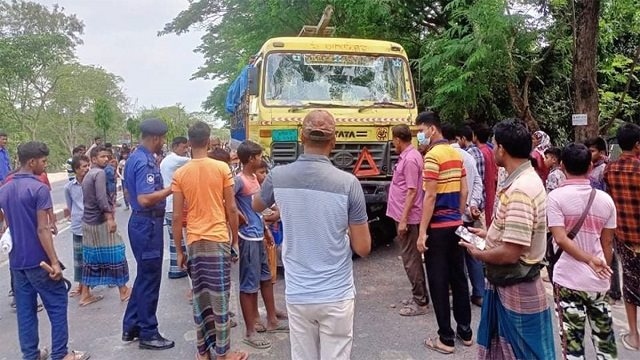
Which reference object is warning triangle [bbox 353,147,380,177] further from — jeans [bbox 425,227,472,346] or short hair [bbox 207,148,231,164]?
jeans [bbox 425,227,472,346]

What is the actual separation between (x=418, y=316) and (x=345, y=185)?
2735 mm

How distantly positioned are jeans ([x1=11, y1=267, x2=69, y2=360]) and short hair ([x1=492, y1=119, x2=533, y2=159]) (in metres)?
3.27

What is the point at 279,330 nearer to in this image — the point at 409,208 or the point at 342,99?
the point at 409,208

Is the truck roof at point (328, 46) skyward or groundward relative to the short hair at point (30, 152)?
skyward

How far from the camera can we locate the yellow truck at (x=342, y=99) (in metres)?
6.14

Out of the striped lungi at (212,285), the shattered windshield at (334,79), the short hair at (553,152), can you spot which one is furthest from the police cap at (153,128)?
the short hair at (553,152)

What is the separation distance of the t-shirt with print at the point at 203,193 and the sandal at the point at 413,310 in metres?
2.06

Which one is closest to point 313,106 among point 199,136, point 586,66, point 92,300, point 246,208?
point 246,208

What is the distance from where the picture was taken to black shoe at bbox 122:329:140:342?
417 cm

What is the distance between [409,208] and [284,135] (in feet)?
7.64

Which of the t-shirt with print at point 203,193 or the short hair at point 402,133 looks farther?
the short hair at point 402,133

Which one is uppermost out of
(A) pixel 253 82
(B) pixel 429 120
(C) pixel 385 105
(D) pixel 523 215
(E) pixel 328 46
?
(E) pixel 328 46

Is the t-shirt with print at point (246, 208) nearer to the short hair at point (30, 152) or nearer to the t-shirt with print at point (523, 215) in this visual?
the short hair at point (30, 152)

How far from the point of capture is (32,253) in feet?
11.6
